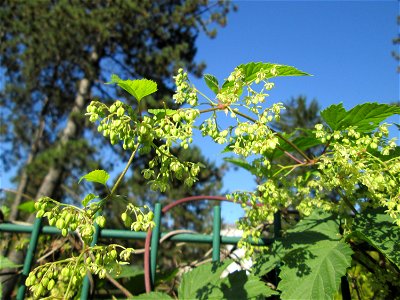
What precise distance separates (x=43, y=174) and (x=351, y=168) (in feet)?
39.4

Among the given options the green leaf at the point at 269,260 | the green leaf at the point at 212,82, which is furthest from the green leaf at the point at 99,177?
the green leaf at the point at 269,260

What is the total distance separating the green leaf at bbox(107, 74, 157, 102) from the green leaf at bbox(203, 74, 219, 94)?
22 cm

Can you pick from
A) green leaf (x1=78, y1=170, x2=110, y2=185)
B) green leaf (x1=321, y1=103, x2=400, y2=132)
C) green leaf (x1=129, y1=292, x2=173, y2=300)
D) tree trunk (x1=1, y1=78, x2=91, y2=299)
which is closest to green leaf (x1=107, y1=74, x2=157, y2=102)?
green leaf (x1=78, y1=170, x2=110, y2=185)

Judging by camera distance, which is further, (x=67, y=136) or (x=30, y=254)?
(x=67, y=136)

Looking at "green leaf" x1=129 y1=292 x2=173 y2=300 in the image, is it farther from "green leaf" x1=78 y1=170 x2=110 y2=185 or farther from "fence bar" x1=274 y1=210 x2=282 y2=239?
"green leaf" x1=78 y1=170 x2=110 y2=185

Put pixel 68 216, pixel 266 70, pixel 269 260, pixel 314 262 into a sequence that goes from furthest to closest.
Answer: pixel 269 260, pixel 314 262, pixel 266 70, pixel 68 216

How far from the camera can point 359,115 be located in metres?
1.15

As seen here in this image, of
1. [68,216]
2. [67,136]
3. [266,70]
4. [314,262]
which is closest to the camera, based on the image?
[68,216]

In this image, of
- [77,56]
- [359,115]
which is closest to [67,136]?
[77,56]

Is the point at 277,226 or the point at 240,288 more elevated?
the point at 277,226

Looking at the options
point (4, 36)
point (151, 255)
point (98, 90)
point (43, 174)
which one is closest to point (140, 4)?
point (98, 90)

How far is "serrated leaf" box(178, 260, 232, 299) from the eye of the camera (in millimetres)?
1162

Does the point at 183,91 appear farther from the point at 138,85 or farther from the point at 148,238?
the point at 148,238

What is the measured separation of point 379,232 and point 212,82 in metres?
0.70
